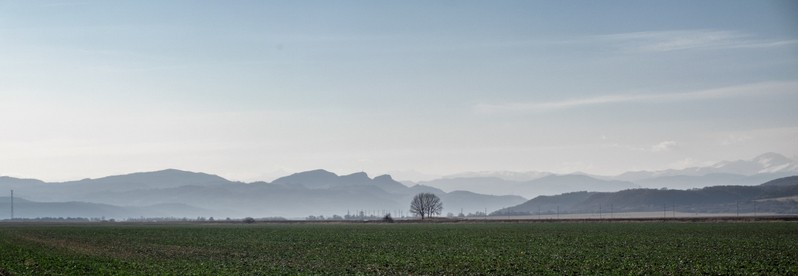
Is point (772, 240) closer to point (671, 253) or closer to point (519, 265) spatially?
point (671, 253)

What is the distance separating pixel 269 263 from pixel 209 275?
879 cm

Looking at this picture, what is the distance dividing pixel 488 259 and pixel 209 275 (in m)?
17.5

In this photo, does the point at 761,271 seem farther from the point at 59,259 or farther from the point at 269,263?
the point at 59,259

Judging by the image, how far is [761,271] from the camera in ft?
125

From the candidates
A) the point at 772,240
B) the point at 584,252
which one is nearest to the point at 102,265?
the point at 584,252

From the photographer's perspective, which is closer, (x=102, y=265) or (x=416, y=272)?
(x=416, y=272)

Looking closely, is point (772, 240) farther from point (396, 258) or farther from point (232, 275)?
point (232, 275)

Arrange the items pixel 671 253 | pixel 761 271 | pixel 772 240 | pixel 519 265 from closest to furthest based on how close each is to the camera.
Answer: pixel 761 271 < pixel 519 265 < pixel 671 253 < pixel 772 240

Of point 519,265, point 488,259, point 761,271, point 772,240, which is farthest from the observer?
point 772,240

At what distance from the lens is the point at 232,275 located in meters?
39.6

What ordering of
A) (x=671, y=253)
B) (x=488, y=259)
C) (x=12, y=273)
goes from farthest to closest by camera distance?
(x=671, y=253) < (x=488, y=259) < (x=12, y=273)

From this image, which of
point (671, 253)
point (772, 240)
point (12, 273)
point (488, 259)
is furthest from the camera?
point (772, 240)

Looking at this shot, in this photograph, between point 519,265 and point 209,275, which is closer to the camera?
point 209,275

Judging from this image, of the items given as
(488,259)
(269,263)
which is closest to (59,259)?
(269,263)
